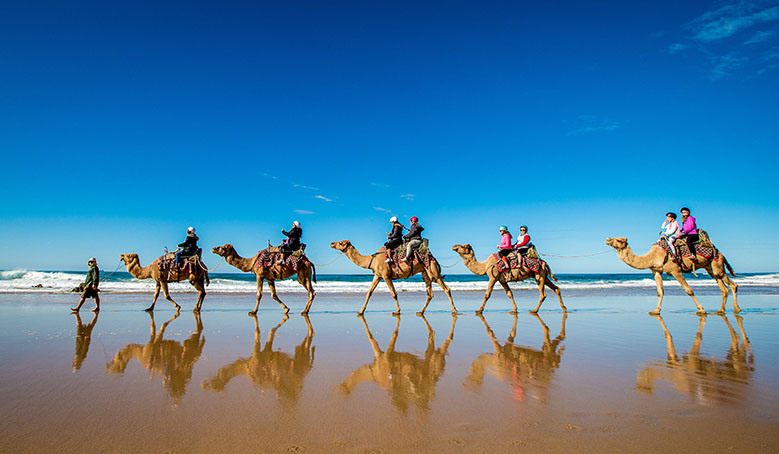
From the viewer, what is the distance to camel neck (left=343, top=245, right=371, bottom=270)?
14.4 m

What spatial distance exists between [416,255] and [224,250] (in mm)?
6206

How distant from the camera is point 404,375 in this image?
544 cm

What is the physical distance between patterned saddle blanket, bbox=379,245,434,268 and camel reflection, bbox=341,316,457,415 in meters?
6.20

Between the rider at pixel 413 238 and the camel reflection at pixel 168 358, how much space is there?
670 centimetres

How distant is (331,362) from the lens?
624 cm

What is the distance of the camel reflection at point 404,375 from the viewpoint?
4.45 meters

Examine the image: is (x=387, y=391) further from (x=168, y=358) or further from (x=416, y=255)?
(x=416, y=255)

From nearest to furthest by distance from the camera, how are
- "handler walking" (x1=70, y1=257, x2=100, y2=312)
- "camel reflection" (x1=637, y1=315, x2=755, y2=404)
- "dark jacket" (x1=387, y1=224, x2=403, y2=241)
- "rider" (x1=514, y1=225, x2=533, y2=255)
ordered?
"camel reflection" (x1=637, y1=315, x2=755, y2=404)
"handler walking" (x1=70, y1=257, x2=100, y2=312)
"dark jacket" (x1=387, y1=224, x2=403, y2=241)
"rider" (x1=514, y1=225, x2=533, y2=255)

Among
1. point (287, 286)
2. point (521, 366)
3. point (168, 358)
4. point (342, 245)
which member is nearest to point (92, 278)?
point (342, 245)

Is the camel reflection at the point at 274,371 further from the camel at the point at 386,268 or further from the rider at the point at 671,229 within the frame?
the rider at the point at 671,229

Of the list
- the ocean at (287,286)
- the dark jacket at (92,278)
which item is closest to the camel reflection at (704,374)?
the dark jacket at (92,278)

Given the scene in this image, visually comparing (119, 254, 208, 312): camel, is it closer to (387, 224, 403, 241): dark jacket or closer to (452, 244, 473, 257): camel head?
(387, 224, 403, 241): dark jacket

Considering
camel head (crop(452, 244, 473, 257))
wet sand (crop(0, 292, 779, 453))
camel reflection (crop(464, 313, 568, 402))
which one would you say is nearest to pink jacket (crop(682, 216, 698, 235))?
wet sand (crop(0, 292, 779, 453))

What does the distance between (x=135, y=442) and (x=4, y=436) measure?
42.9 inches
